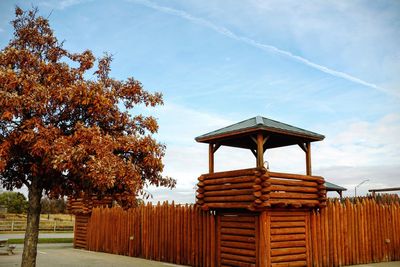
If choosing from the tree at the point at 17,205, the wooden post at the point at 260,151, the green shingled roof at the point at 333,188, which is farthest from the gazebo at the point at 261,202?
the tree at the point at 17,205

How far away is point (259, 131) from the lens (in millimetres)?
14273

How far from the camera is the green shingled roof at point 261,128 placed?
14.2 metres

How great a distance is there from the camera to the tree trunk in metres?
11.7

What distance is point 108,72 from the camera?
517 inches

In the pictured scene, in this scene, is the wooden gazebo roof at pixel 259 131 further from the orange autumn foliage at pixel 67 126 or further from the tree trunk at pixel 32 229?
the tree trunk at pixel 32 229

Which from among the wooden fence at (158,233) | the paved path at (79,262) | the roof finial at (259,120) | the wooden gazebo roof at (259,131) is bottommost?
the paved path at (79,262)

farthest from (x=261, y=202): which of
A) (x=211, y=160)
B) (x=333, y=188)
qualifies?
(x=333, y=188)

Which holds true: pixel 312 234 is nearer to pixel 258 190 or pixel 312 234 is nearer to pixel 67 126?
pixel 258 190

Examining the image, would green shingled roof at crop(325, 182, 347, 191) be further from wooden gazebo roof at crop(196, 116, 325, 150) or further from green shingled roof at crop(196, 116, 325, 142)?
green shingled roof at crop(196, 116, 325, 142)

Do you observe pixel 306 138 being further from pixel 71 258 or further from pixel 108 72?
pixel 71 258

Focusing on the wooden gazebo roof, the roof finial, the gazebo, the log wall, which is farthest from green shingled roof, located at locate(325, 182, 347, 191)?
the log wall

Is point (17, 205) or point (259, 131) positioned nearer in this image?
point (259, 131)

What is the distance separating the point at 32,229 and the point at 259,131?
7.69m

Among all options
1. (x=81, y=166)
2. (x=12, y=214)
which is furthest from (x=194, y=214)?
(x=12, y=214)
